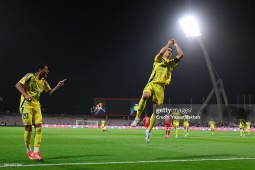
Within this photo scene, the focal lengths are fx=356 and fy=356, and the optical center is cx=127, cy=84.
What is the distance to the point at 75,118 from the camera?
91.9m

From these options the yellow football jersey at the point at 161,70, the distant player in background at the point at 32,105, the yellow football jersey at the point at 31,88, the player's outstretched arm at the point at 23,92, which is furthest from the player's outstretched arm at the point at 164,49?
the player's outstretched arm at the point at 23,92

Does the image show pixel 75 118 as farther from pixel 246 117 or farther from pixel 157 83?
pixel 157 83

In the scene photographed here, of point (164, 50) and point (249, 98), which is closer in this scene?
point (164, 50)

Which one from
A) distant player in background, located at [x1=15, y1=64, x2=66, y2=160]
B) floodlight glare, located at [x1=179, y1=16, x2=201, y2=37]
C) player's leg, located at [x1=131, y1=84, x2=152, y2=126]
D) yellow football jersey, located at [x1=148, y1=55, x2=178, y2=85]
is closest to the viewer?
distant player in background, located at [x1=15, y1=64, x2=66, y2=160]

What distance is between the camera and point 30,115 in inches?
392

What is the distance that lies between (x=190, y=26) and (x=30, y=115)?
33.5 meters

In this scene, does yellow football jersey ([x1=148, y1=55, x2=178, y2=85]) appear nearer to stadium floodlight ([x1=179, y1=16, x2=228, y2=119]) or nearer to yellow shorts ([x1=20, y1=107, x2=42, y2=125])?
yellow shorts ([x1=20, y1=107, x2=42, y2=125])

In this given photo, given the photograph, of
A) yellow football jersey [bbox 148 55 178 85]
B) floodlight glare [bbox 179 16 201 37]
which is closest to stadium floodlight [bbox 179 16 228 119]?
floodlight glare [bbox 179 16 201 37]

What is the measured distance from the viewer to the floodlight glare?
131 ft

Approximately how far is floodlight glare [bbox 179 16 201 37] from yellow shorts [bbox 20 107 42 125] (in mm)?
32028

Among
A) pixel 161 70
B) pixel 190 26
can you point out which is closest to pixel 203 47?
pixel 190 26

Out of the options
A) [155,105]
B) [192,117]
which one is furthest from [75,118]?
[155,105]

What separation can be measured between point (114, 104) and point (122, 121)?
670cm

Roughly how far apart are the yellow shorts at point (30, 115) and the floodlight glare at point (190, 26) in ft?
105
